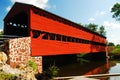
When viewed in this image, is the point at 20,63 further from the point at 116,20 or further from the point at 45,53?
the point at 116,20

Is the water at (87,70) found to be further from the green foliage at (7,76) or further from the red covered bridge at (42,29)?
the green foliage at (7,76)

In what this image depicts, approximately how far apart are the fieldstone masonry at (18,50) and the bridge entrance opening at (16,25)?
5.79m

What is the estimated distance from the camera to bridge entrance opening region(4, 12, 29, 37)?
22900 millimetres

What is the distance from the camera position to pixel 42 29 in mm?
20203

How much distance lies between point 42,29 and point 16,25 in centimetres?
547

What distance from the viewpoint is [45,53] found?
66.8 feet

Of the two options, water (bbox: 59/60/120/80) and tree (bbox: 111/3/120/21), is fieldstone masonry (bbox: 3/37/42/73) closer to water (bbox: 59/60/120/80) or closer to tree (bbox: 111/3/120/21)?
water (bbox: 59/60/120/80)

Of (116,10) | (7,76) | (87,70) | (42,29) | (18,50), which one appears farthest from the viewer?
(116,10)

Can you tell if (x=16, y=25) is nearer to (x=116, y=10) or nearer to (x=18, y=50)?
(x=18, y=50)

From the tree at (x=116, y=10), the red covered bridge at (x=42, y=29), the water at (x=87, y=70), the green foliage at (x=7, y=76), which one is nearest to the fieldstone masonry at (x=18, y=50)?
the red covered bridge at (x=42, y=29)

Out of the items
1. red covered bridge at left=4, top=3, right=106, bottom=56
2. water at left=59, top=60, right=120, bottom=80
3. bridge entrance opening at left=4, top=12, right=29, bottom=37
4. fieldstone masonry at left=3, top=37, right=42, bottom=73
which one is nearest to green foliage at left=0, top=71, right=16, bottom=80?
fieldstone masonry at left=3, top=37, right=42, bottom=73

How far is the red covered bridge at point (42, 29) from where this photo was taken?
18.8 meters

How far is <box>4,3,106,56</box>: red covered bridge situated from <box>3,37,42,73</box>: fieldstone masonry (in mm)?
667

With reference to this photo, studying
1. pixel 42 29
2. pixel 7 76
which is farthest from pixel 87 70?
pixel 7 76
